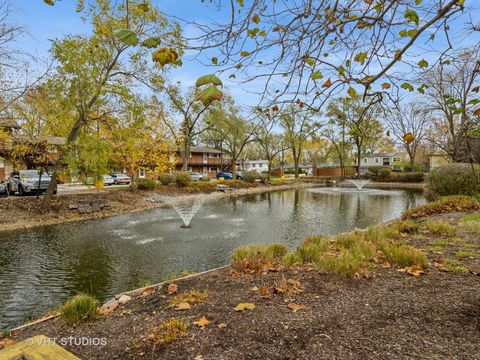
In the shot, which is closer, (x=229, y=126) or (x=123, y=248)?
(x=123, y=248)

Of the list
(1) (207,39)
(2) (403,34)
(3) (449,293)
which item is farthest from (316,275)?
(1) (207,39)

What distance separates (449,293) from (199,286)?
127 inches

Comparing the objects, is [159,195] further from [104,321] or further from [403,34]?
[403,34]

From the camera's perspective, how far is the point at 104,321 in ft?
11.6

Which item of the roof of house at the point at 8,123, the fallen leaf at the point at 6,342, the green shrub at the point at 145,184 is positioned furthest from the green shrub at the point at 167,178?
the fallen leaf at the point at 6,342

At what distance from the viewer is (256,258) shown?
5.29 metres

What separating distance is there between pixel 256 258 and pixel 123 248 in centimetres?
600

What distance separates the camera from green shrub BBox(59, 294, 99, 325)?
353 cm

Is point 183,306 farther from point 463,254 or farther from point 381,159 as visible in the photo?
point 381,159

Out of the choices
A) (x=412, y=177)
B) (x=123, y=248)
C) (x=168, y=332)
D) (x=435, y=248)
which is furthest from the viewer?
(x=412, y=177)

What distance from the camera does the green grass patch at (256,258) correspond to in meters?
4.99

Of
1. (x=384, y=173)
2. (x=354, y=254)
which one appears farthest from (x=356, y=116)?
(x=384, y=173)

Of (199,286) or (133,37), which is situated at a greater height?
(133,37)

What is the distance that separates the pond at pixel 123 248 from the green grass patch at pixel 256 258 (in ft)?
7.31
